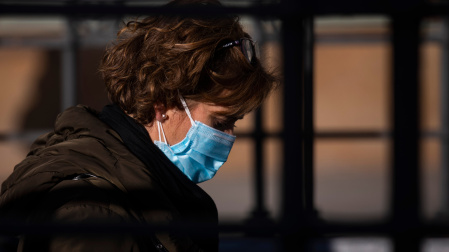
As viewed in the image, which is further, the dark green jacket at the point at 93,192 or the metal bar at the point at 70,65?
the metal bar at the point at 70,65

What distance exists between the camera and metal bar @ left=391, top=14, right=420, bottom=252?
781 millimetres

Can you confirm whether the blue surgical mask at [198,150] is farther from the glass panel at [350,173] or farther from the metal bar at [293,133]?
the glass panel at [350,173]

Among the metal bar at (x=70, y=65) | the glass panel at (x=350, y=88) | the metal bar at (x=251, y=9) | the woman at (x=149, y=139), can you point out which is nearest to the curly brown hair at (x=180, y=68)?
the woman at (x=149, y=139)

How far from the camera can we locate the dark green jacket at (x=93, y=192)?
114 cm

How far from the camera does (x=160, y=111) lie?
1602 millimetres

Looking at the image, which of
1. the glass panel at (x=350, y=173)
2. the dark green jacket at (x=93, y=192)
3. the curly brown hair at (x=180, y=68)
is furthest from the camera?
the glass panel at (x=350, y=173)

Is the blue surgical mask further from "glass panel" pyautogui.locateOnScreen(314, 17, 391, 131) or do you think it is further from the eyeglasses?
"glass panel" pyautogui.locateOnScreen(314, 17, 391, 131)

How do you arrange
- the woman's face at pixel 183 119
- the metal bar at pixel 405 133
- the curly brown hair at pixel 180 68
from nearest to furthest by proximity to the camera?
the metal bar at pixel 405 133
the curly brown hair at pixel 180 68
the woman's face at pixel 183 119

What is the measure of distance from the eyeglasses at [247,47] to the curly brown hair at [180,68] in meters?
0.01

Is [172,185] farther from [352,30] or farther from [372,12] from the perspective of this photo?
[352,30]

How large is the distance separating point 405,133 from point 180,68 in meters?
0.81

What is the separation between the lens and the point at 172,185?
4.68ft

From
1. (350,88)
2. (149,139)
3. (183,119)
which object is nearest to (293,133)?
(149,139)

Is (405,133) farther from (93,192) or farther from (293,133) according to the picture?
(93,192)
